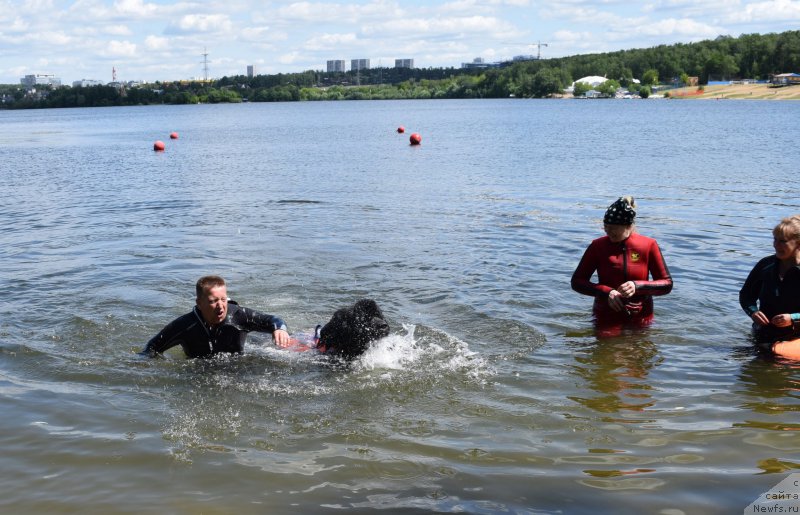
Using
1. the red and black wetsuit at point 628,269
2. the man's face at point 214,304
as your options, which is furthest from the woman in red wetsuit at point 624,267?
the man's face at point 214,304

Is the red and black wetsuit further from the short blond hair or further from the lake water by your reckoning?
the short blond hair

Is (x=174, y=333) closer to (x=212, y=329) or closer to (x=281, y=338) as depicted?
(x=212, y=329)

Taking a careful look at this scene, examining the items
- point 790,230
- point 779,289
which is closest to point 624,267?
point 779,289

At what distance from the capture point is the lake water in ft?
18.5

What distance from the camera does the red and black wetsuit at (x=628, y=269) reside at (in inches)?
325

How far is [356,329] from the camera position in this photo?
25.7 ft

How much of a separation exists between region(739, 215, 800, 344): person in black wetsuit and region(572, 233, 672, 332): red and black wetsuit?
87cm

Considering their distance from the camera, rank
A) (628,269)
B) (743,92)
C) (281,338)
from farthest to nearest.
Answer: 1. (743,92)
2. (628,269)
3. (281,338)

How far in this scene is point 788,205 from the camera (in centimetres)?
1883

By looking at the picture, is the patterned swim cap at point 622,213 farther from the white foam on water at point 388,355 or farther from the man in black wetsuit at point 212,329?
the man in black wetsuit at point 212,329

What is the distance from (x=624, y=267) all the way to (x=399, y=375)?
2763 millimetres

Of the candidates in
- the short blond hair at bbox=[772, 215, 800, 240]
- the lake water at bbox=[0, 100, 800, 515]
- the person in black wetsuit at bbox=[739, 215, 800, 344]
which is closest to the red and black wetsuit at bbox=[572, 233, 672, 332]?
the lake water at bbox=[0, 100, 800, 515]

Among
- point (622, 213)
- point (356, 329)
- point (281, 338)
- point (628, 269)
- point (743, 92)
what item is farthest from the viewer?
point (743, 92)

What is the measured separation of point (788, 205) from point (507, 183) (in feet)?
29.6
